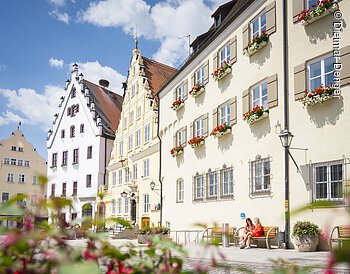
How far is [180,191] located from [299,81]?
40.1 feet

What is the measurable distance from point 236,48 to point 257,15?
77.3 inches

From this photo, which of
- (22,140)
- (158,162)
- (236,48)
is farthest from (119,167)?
(22,140)

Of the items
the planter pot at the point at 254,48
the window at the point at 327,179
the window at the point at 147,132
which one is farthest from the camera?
the window at the point at 147,132

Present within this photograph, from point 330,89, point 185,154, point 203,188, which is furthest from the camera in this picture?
point 185,154

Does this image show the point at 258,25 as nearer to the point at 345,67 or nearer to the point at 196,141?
the point at 345,67

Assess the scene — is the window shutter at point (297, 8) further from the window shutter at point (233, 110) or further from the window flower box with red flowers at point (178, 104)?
the window flower box with red flowers at point (178, 104)

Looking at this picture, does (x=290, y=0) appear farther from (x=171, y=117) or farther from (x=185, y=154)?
(x=171, y=117)

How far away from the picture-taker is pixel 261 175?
17156mm

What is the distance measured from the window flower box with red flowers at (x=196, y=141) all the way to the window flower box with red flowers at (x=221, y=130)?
1.71 m

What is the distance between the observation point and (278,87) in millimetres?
16297

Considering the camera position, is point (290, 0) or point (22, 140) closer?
point (290, 0)

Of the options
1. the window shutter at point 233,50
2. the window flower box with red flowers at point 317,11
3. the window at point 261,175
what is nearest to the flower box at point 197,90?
the window shutter at point 233,50

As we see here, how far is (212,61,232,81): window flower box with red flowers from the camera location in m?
20.1

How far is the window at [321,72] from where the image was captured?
1424cm
